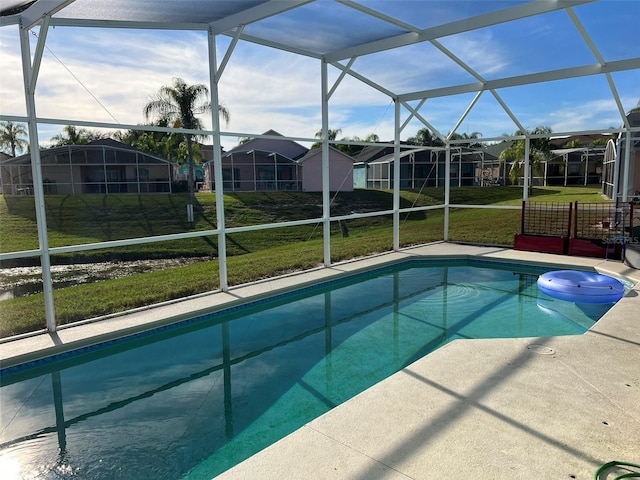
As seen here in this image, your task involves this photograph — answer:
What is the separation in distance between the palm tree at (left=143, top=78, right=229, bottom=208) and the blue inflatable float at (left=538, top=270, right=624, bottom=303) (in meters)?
12.7

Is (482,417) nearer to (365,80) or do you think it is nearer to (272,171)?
(365,80)

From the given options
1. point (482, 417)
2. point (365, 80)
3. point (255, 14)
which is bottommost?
point (482, 417)

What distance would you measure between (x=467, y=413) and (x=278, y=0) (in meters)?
4.36

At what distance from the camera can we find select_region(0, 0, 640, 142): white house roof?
4781mm

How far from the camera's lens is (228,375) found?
438 cm

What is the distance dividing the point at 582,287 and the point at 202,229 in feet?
40.3

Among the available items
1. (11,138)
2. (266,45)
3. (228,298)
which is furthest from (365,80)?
(11,138)

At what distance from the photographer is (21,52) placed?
14.5ft

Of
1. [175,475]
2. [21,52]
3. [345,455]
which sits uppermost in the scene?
[21,52]

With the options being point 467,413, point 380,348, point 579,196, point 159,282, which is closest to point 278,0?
point 380,348

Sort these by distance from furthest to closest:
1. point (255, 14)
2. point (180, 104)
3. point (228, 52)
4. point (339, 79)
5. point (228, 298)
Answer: point (180, 104), point (339, 79), point (228, 298), point (228, 52), point (255, 14)

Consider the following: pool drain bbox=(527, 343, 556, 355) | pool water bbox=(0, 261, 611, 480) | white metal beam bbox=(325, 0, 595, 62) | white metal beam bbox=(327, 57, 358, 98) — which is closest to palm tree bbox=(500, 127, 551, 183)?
pool water bbox=(0, 261, 611, 480)

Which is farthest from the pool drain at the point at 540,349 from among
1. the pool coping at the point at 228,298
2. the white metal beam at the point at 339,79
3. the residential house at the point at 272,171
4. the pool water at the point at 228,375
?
the residential house at the point at 272,171

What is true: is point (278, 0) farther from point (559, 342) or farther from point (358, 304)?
point (559, 342)
